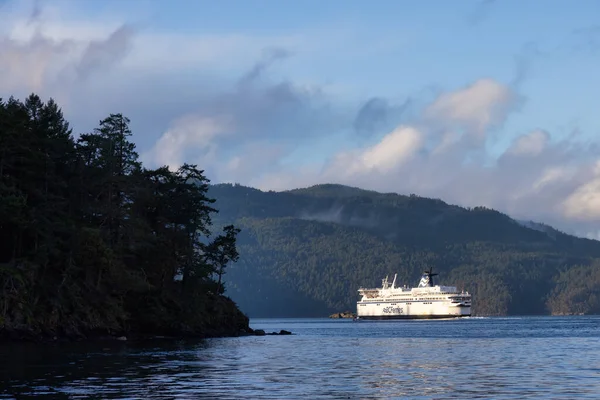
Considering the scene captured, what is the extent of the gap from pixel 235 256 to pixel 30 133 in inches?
1858

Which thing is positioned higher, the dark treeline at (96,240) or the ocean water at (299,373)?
the dark treeline at (96,240)

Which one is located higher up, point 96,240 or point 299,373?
point 96,240

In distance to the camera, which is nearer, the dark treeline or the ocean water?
the ocean water

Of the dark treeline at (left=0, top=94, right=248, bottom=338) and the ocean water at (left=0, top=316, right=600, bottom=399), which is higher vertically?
the dark treeline at (left=0, top=94, right=248, bottom=338)

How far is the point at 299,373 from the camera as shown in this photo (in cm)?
5509

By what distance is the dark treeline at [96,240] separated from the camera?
91.4 metres

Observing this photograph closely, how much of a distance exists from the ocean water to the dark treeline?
484 inches

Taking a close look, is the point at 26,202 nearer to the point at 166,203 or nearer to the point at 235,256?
the point at 166,203

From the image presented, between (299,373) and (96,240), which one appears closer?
(299,373)

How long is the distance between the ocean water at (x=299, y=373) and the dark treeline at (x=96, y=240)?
12306 millimetres

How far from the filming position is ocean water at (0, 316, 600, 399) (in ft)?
143

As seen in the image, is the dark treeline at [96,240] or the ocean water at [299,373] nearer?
the ocean water at [299,373]

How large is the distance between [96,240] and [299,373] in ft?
162

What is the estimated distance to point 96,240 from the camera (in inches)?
3900
